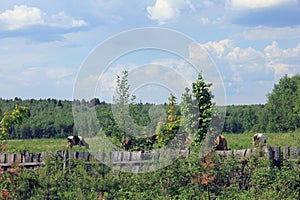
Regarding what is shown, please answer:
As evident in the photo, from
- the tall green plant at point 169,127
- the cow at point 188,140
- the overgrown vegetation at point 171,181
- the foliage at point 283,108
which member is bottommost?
the overgrown vegetation at point 171,181

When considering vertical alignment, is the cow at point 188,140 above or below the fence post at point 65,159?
above

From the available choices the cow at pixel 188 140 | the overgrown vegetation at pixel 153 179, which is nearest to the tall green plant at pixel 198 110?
the cow at pixel 188 140

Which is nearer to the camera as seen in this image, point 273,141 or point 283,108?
point 273,141

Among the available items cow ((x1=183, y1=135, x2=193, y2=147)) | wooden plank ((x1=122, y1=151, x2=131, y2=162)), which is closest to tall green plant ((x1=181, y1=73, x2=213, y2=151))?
cow ((x1=183, y1=135, x2=193, y2=147))

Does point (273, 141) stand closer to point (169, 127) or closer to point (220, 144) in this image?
point (220, 144)

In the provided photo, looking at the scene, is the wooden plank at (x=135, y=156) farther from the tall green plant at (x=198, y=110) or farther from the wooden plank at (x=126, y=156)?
the tall green plant at (x=198, y=110)

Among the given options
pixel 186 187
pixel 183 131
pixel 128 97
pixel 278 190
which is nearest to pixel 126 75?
pixel 128 97

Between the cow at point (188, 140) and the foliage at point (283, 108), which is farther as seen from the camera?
the foliage at point (283, 108)

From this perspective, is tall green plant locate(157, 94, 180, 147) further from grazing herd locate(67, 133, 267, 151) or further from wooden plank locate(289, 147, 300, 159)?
wooden plank locate(289, 147, 300, 159)

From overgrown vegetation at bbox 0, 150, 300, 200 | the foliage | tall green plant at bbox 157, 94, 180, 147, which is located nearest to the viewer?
overgrown vegetation at bbox 0, 150, 300, 200

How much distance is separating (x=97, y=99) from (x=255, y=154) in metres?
3.96

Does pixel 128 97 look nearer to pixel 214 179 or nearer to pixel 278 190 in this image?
pixel 214 179

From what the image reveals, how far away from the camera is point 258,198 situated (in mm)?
11047

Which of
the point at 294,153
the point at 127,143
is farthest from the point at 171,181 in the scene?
the point at 294,153
